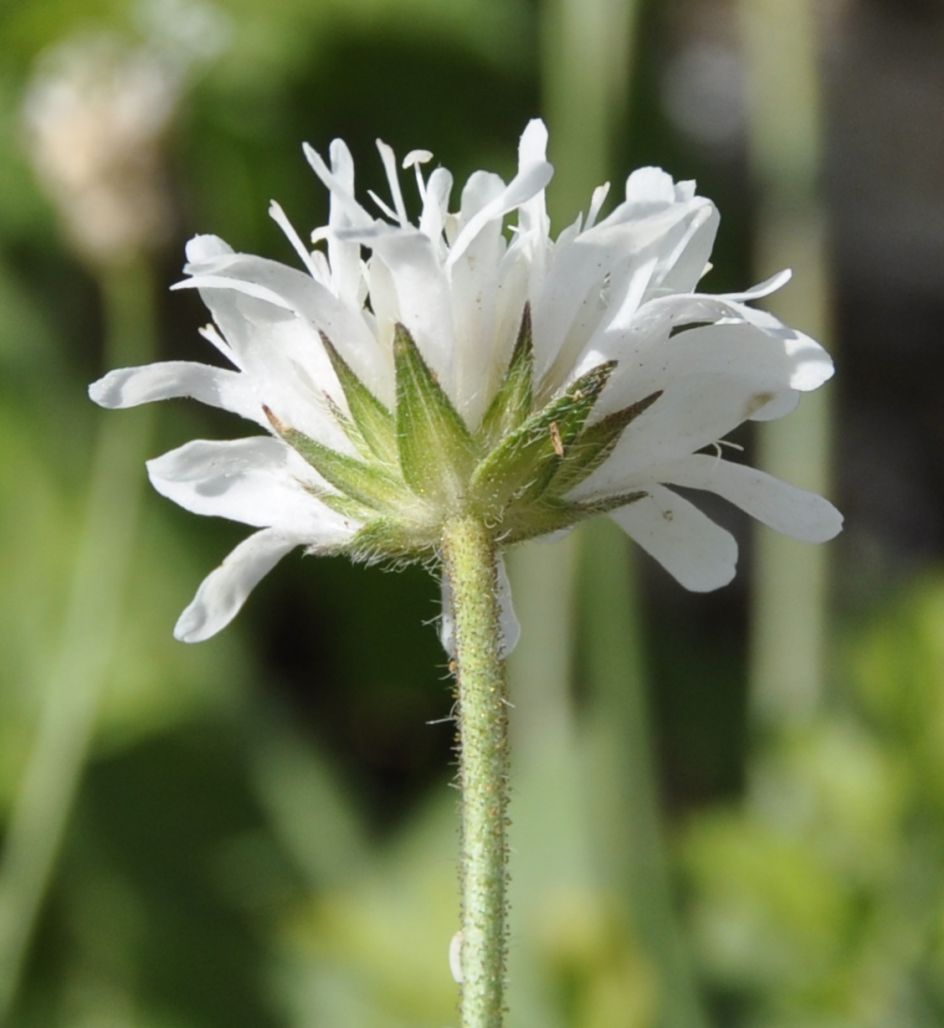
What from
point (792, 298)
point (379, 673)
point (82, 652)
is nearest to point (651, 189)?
point (792, 298)

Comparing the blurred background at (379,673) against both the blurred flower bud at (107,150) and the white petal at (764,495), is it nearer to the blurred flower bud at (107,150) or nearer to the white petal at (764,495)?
the blurred flower bud at (107,150)

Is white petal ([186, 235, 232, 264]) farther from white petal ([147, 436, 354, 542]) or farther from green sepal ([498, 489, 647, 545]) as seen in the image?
green sepal ([498, 489, 647, 545])

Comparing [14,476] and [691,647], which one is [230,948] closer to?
[14,476]

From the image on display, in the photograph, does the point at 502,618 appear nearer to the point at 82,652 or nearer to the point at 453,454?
the point at 453,454

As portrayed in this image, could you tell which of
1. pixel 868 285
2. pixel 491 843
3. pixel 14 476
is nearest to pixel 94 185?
pixel 14 476

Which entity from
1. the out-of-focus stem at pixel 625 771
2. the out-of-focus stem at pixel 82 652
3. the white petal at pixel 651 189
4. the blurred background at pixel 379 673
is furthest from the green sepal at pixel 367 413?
the out-of-focus stem at pixel 82 652

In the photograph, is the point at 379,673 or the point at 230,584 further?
the point at 379,673
